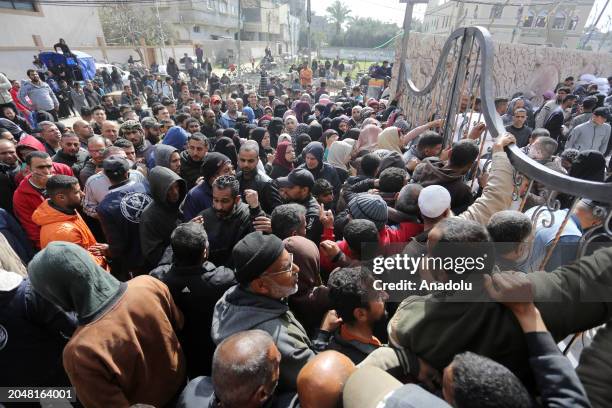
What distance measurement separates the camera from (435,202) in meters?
2.27

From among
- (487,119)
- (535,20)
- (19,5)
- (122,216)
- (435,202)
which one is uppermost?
(535,20)

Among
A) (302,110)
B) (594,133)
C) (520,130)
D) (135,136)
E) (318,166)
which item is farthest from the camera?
(302,110)

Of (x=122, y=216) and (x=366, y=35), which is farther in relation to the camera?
(x=366, y=35)

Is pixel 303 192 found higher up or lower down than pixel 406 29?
A: lower down

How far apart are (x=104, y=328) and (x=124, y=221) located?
1.58 metres

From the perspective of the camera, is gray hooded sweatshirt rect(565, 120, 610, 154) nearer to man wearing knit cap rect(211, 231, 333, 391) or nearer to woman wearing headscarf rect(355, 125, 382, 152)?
woman wearing headscarf rect(355, 125, 382, 152)

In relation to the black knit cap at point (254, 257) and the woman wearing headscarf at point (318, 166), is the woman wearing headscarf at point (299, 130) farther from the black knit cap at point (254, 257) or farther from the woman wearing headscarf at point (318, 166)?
the black knit cap at point (254, 257)

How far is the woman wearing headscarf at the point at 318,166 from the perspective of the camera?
4285mm

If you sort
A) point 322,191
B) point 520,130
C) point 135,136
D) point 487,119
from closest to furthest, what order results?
point 487,119 < point 322,191 < point 135,136 < point 520,130

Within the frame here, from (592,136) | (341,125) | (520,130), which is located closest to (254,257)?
(341,125)

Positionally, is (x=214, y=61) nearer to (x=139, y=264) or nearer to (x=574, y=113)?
(x=574, y=113)

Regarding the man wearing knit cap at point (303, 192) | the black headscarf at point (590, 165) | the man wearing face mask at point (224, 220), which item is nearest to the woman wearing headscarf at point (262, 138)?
the man wearing knit cap at point (303, 192)

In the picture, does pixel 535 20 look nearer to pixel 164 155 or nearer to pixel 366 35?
pixel 366 35

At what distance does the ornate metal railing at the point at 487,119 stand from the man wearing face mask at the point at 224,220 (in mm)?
2148
